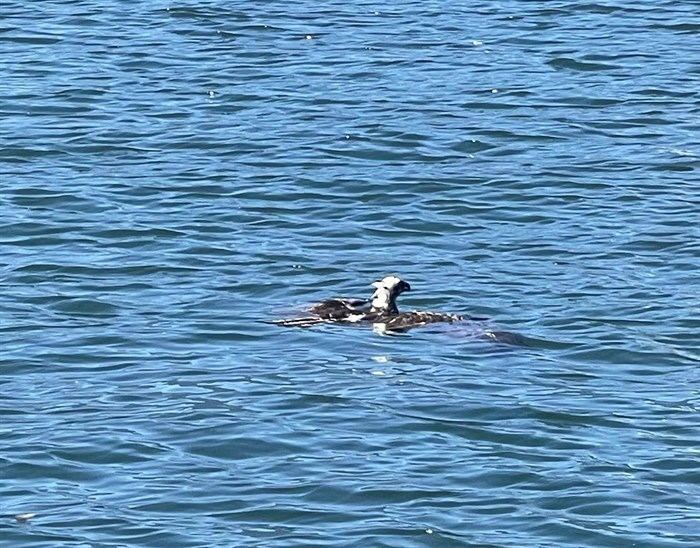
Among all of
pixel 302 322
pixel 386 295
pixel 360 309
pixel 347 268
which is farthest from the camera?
pixel 347 268

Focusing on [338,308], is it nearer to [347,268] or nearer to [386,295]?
[386,295]

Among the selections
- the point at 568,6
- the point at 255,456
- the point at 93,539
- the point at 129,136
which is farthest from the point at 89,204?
the point at 568,6

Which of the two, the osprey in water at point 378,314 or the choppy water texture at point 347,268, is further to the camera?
Answer: the osprey in water at point 378,314

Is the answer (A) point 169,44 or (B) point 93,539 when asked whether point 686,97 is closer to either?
(A) point 169,44

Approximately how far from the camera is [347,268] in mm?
17781

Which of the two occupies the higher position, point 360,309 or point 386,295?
point 386,295

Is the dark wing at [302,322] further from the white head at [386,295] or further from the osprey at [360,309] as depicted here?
the white head at [386,295]

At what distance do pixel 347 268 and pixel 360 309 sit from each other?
1.50 meters

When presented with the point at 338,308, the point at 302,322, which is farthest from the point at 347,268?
the point at 302,322

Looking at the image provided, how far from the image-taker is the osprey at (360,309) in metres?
16.1

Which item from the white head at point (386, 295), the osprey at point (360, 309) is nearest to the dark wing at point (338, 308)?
the osprey at point (360, 309)

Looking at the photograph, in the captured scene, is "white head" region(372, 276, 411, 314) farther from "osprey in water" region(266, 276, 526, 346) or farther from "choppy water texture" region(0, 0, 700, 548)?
"choppy water texture" region(0, 0, 700, 548)

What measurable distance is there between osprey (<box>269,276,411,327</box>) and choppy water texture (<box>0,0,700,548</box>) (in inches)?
5.6

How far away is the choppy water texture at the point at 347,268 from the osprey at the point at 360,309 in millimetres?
142
